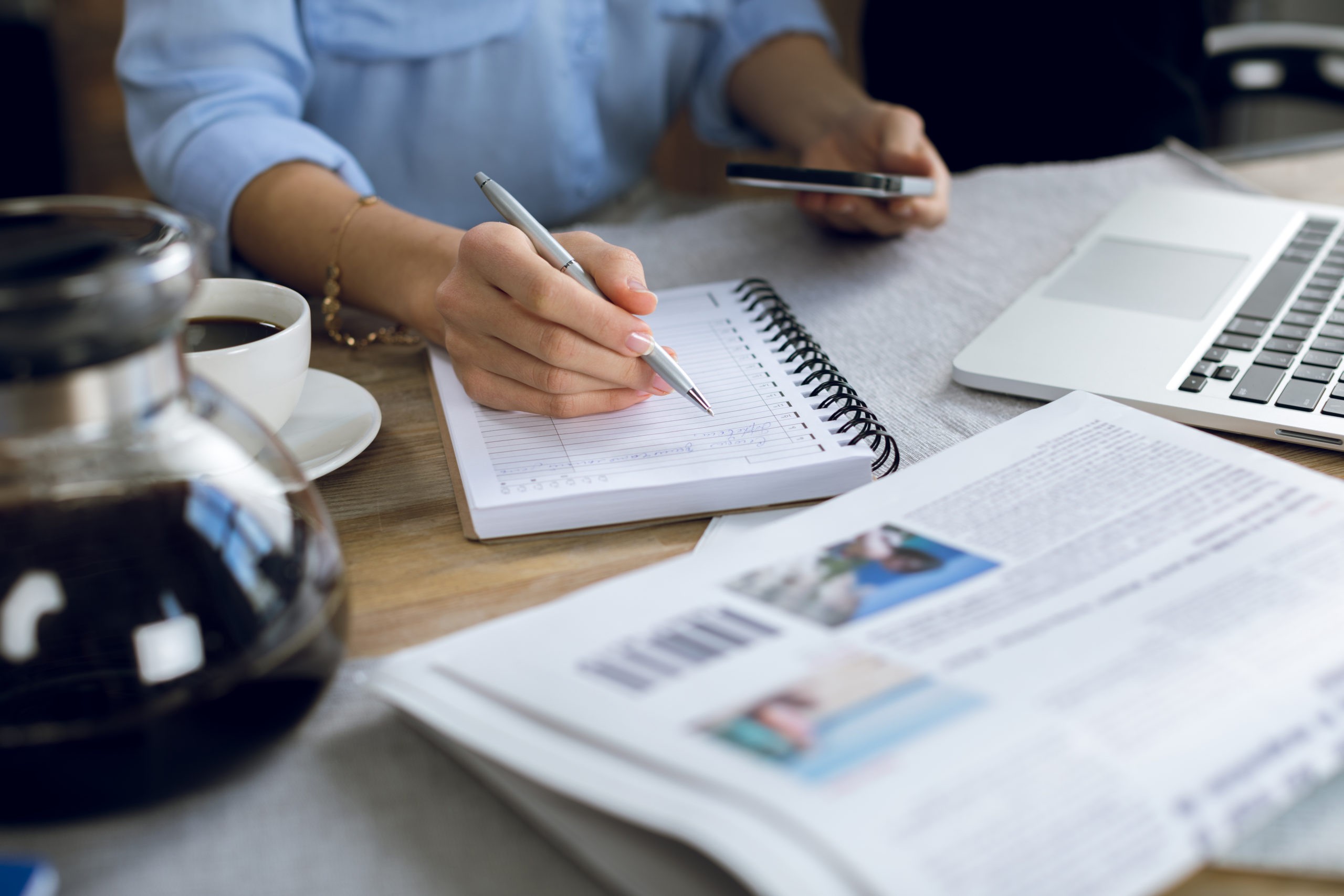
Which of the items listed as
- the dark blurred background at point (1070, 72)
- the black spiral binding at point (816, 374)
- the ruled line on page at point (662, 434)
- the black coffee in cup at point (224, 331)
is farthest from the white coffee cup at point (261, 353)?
the dark blurred background at point (1070, 72)

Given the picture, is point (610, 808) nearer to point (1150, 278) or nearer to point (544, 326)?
point (544, 326)

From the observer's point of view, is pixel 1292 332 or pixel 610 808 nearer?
pixel 610 808

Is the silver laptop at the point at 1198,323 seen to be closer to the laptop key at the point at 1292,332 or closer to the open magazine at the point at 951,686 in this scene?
the laptop key at the point at 1292,332

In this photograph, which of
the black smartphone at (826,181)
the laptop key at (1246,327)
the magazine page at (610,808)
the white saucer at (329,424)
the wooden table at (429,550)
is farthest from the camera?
the black smartphone at (826,181)

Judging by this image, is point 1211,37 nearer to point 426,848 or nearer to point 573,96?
point 573,96

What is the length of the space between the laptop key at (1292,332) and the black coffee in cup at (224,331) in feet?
2.08

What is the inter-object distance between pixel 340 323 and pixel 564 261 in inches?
10.2

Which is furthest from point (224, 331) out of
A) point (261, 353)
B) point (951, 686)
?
point (951, 686)

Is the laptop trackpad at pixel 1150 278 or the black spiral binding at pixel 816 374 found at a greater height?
the laptop trackpad at pixel 1150 278

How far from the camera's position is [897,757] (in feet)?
1.08

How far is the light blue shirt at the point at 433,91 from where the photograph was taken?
891 mm

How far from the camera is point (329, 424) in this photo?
0.62 m

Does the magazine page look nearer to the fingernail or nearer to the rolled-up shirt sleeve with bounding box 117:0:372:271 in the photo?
the fingernail

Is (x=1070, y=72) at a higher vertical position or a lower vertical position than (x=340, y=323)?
higher
